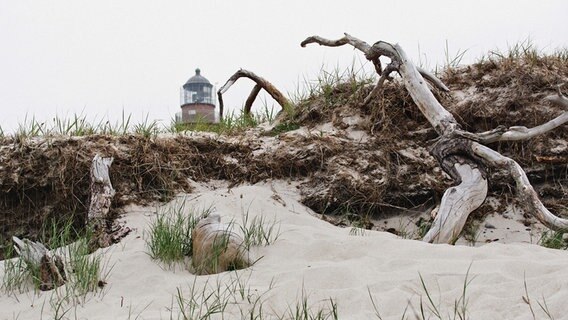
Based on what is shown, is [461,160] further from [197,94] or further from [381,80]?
[197,94]

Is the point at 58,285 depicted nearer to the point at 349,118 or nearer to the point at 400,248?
the point at 400,248

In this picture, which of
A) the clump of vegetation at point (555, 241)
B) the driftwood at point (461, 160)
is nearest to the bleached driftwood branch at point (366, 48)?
the driftwood at point (461, 160)

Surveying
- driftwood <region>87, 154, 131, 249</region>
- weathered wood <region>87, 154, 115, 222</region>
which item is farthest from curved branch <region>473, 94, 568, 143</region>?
weathered wood <region>87, 154, 115, 222</region>

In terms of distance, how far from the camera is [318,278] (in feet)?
10.3

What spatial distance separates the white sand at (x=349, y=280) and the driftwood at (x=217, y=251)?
10 centimetres

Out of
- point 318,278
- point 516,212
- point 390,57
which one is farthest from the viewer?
point 390,57

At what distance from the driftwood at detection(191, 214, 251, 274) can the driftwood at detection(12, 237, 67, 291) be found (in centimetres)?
75

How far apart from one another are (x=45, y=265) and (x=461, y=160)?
9.66 ft

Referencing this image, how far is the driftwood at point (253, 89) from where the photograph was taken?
7.09m

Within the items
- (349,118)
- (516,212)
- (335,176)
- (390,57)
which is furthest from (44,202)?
(516,212)

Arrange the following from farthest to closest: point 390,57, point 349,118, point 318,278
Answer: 1. point 349,118
2. point 390,57
3. point 318,278

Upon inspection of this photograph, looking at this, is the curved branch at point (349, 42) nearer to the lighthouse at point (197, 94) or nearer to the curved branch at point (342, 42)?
the curved branch at point (342, 42)

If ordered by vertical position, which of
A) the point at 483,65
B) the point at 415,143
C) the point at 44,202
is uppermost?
the point at 483,65

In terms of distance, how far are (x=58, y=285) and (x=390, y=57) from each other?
3.46 metres
